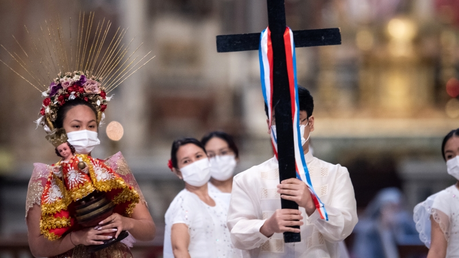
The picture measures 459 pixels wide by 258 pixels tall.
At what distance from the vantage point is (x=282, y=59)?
3.07m

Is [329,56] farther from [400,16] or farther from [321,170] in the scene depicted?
[321,170]

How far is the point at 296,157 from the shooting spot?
3078mm

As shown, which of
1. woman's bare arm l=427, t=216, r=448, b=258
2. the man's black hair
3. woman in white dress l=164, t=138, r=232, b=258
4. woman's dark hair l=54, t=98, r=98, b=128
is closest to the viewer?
the man's black hair

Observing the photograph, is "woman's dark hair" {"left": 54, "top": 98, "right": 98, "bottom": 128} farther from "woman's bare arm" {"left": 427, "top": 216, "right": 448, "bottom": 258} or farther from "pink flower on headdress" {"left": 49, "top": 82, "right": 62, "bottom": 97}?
"woman's bare arm" {"left": 427, "top": 216, "right": 448, "bottom": 258}

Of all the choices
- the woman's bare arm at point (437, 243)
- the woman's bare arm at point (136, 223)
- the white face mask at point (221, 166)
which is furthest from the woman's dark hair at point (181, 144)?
the woman's bare arm at point (437, 243)

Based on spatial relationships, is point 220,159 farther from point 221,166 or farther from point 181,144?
point 181,144

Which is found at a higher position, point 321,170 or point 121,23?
point 121,23

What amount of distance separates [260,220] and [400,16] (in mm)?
10873

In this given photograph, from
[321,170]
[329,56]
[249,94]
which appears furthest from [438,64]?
[321,170]

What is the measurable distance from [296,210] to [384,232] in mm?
5039

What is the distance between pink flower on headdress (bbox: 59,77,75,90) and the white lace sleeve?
225 centimetres

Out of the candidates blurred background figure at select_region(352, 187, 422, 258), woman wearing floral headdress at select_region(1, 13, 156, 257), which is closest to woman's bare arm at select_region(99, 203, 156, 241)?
woman wearing floral headdress at select_region(1, 13, 156, 257)

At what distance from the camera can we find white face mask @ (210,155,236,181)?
464 centimetres

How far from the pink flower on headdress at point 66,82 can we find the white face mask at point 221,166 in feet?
4.96
